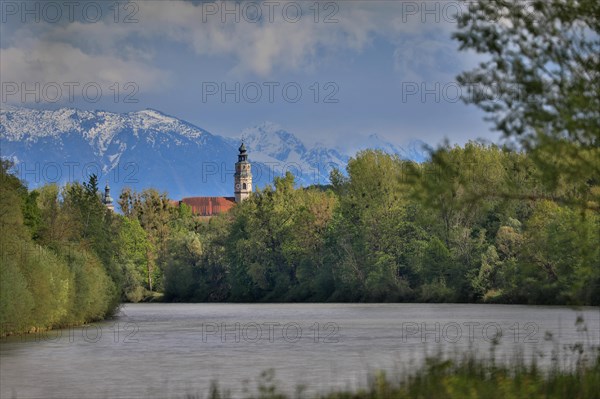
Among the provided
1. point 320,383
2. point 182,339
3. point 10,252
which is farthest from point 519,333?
point 10,252

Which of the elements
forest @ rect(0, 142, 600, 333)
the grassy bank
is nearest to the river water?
the grassy bank

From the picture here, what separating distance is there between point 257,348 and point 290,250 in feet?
228

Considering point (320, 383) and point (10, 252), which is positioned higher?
point (10, 252)

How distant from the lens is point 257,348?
51312 mm

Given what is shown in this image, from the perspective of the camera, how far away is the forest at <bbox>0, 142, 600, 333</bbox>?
217ft

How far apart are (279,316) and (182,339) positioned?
89.1ft

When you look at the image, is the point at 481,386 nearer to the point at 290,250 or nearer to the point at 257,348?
the point at 257,348

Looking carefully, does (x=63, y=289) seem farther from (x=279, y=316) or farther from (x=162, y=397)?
(x=162, y=397)

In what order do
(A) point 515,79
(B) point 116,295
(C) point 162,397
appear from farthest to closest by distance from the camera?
(B) point 116,295, (C) point 162,397, (A) point 515,79

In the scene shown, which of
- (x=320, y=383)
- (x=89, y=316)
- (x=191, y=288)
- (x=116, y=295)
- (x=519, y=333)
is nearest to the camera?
(x=320, y=383)

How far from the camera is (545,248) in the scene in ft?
258

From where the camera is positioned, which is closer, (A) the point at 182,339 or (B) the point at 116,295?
(A) the point at 182,339

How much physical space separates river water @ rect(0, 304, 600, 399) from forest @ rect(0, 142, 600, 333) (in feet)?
11.1

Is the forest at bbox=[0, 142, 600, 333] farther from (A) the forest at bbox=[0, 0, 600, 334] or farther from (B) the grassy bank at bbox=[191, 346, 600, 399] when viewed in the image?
(B) the grassy bank at bbox=[191, 346, 600, 399]
